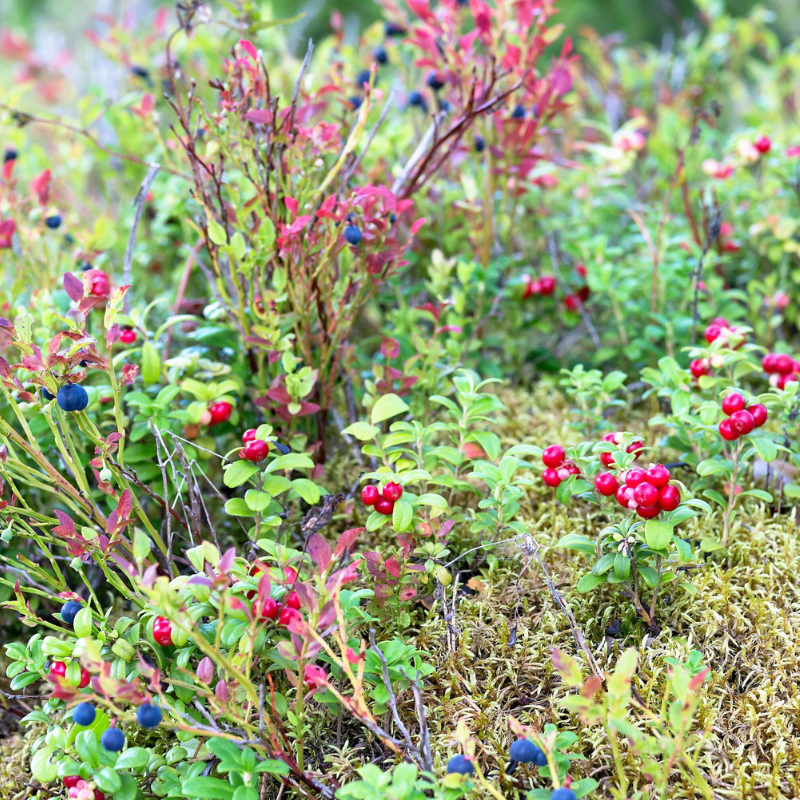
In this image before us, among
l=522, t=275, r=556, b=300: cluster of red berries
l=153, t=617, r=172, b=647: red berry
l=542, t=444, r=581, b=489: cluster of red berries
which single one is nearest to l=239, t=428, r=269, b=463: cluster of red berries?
l=153, t=617, r=172, b=647: red berry

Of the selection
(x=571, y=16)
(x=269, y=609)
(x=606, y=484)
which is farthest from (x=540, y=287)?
(x=571, y=16)

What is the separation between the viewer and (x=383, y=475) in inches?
50.4

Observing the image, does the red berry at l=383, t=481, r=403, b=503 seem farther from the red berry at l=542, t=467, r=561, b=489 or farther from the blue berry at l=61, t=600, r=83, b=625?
the blue berry at l=61, t=600, r=83, b=625

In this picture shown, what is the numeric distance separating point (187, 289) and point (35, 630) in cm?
116

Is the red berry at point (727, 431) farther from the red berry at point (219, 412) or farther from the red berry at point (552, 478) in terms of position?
the red berry at point (219, 412)

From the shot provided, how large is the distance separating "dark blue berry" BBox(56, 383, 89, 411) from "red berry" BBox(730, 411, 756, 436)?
1135 millimetres

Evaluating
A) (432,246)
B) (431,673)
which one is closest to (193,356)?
(431,673)

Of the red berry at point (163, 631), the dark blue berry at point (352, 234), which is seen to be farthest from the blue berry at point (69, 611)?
the dark blue berry at point (352, 234)

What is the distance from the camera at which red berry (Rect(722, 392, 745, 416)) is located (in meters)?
1.34

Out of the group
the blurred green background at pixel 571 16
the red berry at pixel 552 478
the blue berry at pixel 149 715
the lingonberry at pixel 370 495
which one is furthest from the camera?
the blurred green background at pixel 571 16

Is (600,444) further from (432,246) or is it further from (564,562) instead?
(432,246)

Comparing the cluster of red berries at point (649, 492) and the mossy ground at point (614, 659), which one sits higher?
the cluster of red berries at point (649, 492)

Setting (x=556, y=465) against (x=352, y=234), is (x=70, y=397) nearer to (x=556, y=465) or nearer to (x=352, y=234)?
(x=352, y=234)

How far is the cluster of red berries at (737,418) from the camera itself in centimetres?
131
